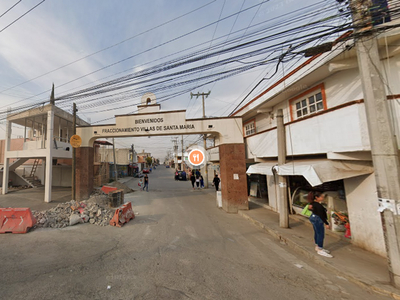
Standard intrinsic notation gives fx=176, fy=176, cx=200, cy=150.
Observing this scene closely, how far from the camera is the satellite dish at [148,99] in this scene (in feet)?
37.7

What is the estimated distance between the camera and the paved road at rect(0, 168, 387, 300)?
3.31 meters

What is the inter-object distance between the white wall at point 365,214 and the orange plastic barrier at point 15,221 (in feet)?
36.9

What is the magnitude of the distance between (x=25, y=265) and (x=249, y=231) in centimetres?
682

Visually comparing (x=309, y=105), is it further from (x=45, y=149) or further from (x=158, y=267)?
(x=45, y=149)

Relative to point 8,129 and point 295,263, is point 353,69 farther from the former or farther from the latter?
point 8,129

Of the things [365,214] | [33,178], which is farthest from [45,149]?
[365,214]

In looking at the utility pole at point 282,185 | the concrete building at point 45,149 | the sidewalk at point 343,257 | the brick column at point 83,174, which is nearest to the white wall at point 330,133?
the utility pole at point 282,185

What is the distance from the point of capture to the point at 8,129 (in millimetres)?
14984

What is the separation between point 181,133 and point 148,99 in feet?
11.2

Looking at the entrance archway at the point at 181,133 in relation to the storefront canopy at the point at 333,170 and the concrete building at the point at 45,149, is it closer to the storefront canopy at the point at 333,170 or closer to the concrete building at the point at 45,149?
the concrete building at the point at 45,149

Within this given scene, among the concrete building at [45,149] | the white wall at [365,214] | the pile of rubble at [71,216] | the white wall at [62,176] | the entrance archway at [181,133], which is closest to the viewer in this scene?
the white wall at [365,214]

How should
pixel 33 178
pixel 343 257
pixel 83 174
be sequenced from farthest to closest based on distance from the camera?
pixel 33 178
pixel 83 174
pixel 343 257

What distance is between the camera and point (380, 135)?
12.3ft

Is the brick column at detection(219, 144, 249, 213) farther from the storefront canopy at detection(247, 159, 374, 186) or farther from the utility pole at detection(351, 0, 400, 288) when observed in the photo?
the utility pole at detection(351, 0, 400, 288)
